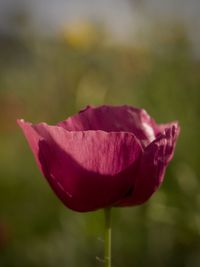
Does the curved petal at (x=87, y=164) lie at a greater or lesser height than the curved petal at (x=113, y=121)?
lesser

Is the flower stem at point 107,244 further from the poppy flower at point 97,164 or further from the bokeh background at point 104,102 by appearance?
the bokeh background at point 104,102

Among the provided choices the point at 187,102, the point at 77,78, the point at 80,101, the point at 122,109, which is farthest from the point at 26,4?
the point at 122,109

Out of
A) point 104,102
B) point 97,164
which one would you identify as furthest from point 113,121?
point 104,102

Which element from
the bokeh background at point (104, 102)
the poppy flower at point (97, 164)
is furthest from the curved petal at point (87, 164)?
the bokeh background at point (104, 102)

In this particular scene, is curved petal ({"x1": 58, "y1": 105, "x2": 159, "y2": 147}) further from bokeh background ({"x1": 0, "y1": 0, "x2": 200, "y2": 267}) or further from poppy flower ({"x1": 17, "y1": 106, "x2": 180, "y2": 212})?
bokeh background ({"x1": 0, "y1": 0, "x2": 200, "y2": 267})

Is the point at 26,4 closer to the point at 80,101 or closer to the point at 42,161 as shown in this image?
the point at 80,101

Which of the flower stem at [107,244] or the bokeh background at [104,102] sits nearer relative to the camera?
the flower stem at [107,244]

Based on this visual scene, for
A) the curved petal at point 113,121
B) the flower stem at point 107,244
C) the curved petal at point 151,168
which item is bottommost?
the flower stem at point 107,244

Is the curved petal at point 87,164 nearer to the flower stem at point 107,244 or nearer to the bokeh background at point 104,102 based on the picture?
the flower stem at point 107,244
